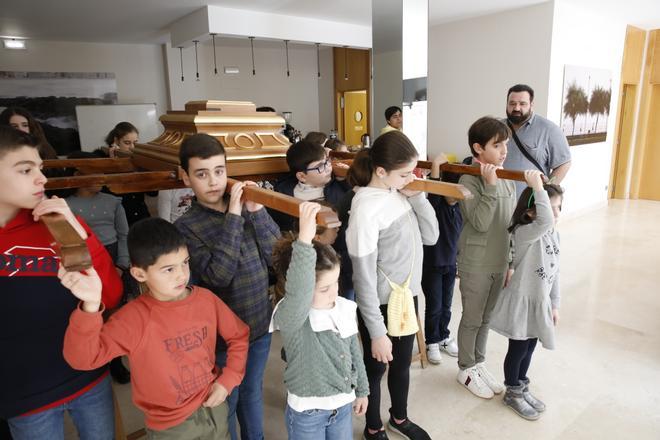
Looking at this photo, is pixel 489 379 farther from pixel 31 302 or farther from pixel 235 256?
pixel 31 302

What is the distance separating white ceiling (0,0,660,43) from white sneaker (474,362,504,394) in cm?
422

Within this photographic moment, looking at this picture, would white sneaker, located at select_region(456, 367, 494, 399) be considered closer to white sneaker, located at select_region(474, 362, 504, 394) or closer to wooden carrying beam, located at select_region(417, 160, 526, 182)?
white sneaker, located at select_region(474, 362, 504, 394)

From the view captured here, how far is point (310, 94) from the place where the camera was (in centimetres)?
970

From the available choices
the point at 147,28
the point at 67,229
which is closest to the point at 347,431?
the point at 67,229

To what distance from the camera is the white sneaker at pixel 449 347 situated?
281 cm

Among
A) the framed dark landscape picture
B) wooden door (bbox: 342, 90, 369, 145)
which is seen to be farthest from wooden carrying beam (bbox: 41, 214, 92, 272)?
wooden door (bbox: 342, 90, 369, 145)

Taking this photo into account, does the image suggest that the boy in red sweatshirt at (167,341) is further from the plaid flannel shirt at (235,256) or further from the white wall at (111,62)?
the white wall at (111,62)

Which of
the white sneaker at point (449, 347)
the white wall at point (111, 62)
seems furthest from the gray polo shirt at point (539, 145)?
the white wall at point (111, 62)

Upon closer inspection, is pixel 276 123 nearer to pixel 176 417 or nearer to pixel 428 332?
pixel 176 417

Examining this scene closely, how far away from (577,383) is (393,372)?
4.21 ft

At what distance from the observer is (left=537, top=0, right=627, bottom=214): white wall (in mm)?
5430

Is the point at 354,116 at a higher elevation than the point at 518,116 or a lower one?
higher

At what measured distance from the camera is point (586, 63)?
5.98 metres

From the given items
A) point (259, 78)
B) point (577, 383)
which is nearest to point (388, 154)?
point (577, 383)
